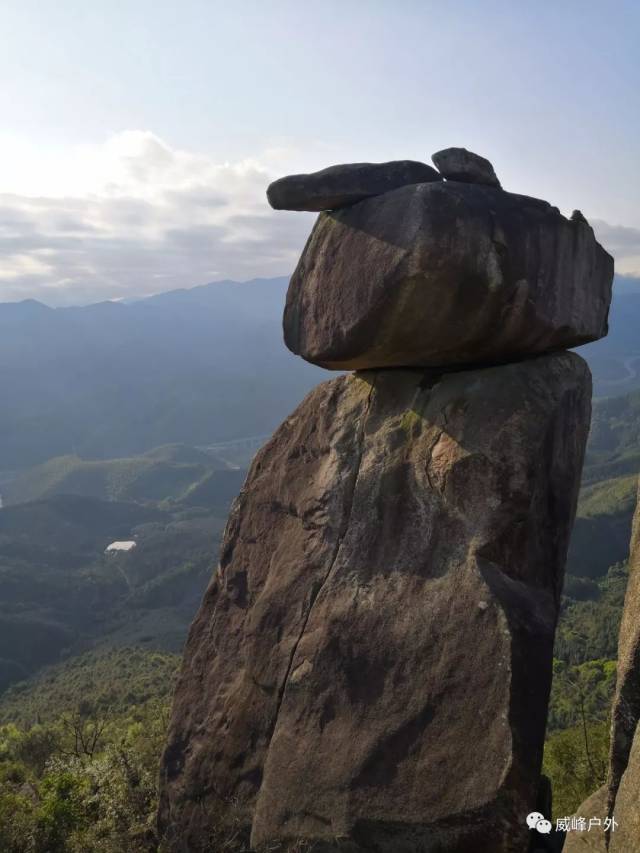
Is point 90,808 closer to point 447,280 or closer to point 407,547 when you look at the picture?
point 407,547

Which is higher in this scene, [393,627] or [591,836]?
[393,627]

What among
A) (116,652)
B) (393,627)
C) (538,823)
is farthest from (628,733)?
(116,652)

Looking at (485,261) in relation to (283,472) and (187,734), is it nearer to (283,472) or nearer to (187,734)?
(283,472)

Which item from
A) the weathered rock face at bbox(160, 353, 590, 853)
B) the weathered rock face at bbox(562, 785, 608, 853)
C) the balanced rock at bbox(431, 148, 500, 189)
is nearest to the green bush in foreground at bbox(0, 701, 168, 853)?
the weathered rock face at bbox(160, 353, 590, 853)

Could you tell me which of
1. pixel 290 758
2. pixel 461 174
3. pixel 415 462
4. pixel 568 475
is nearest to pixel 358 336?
pixel 415 462

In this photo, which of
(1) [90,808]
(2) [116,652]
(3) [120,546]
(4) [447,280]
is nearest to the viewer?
(4) [447,280]

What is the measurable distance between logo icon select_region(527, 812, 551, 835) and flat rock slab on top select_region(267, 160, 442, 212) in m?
9.03

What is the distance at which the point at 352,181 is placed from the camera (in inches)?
441

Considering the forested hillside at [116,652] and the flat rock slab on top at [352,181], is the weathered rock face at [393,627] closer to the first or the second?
the forested hillside at [116,652]

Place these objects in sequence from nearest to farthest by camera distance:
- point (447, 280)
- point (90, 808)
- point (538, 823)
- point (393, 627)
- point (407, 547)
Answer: point (538, 823), point (393, 627), point (447, 280), point (407, 547), point (90, 808)

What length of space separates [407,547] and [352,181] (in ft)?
19.2

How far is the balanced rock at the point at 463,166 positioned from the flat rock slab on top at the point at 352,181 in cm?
23

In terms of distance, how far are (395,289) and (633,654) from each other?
572 cm

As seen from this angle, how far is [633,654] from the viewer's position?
8.18 metres
